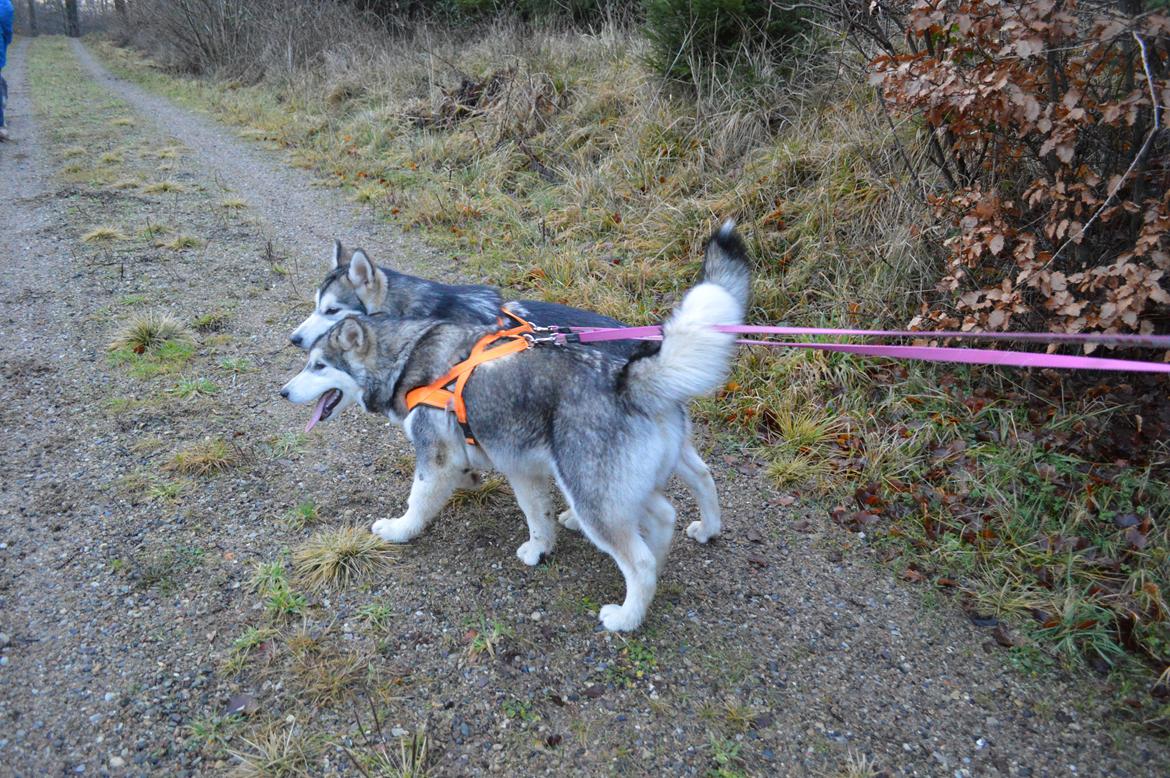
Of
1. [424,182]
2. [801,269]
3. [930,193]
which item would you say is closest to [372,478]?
[801,269]

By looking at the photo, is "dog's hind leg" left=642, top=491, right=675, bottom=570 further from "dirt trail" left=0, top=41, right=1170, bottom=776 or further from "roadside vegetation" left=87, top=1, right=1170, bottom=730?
"roadside vegetation" left=87, top=1, right=1170, bottom=730

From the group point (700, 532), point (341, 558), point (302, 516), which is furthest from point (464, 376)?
point (700, 532)

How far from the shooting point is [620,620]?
3.09 metres

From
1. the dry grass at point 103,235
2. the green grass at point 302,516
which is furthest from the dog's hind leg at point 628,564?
the dry grass at point 103,235

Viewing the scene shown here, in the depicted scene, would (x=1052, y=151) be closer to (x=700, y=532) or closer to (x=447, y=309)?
(x=700, y=532)

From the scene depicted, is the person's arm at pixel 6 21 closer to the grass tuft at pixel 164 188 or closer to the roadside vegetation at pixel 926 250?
the grass tuft at pixel 164 188

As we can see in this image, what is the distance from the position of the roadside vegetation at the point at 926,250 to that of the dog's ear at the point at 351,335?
105cm

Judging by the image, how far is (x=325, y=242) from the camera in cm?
768

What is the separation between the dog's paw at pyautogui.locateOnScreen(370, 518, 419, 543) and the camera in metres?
3.51

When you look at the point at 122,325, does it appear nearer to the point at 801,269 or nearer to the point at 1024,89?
the point at 801,269

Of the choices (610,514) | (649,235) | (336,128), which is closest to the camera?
(610,514)

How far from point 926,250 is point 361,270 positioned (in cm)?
382

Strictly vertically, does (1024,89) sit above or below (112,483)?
above

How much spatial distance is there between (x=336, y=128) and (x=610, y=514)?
35.2 ft
